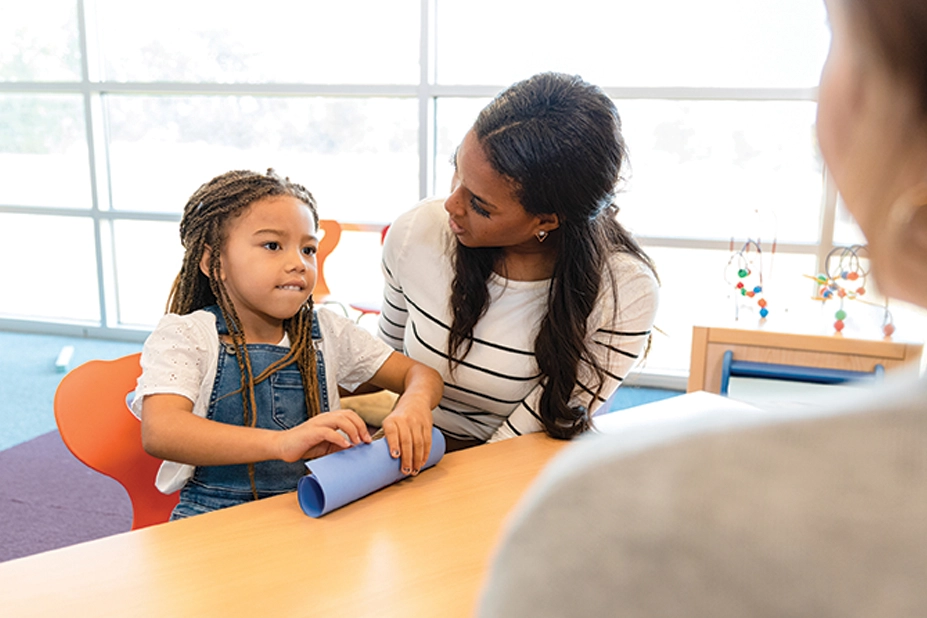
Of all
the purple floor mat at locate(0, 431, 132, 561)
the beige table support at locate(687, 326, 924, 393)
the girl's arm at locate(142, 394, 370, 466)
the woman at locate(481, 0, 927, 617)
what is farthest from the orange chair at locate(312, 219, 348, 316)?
the woman at locate(481, 0, 927, 617)

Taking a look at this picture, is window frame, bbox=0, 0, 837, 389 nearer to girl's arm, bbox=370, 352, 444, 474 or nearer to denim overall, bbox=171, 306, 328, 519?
girl's arm, bbox=370, 352, 444, 474

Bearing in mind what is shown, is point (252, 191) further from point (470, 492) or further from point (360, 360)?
point (470, 492)

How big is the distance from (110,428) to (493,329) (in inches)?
27.9

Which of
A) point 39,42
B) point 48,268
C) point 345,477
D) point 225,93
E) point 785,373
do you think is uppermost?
point 39,42

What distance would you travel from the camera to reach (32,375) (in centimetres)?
383

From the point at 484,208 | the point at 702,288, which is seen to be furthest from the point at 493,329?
the point at 702,288

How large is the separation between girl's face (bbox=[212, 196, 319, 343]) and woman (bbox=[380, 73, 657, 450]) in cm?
30

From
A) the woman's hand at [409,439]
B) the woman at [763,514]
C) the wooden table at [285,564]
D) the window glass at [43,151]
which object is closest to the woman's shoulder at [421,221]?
the woman's hand at [409,439]

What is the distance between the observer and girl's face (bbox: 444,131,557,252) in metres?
1.39

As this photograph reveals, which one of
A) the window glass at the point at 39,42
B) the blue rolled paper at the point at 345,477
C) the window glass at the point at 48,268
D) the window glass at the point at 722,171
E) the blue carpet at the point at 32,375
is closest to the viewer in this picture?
the blue rolled paper at the point at 345,477

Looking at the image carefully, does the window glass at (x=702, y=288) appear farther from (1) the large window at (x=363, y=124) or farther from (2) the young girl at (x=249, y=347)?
(2) the young girl at (x=249, y=347)

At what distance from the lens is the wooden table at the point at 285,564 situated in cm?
81

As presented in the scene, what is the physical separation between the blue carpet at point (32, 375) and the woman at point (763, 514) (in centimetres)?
336

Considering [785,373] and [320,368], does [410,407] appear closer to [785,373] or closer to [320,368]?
[320,368]
